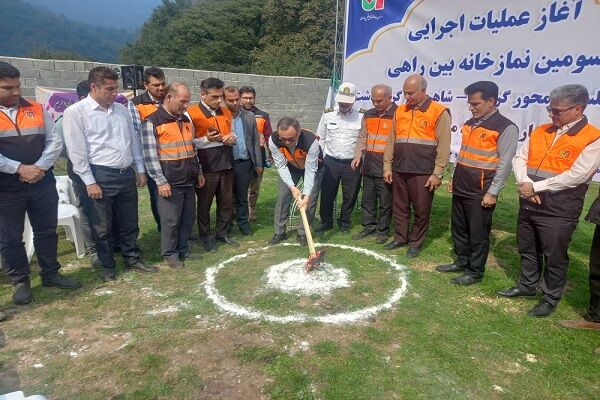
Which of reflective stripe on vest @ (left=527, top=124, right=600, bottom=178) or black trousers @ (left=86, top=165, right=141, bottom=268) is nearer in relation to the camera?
reflective stripe on vest @ (left=527, top=124, right=600, bottom=178)

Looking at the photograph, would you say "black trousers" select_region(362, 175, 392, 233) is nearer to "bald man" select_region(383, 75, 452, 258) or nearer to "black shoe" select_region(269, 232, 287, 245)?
"bald man" select_region(383, 75, 452, 258)

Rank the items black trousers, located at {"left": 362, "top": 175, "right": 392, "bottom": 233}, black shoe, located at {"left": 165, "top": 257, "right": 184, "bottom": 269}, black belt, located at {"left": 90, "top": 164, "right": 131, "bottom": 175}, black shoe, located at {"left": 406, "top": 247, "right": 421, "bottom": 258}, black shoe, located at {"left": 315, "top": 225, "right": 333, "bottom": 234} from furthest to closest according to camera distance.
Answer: black shoe, located at {"left": 315, "top": 225, "right": 333, "bottom": 234}
black trousers, located at {"left": 362, "top": 175, "right": 392, "bottom": 233}
black shoe, located at {"left": 406, "top": 247, "right": 421, "bottom": 258}
black shoe, located at {"left": 165, "top": 257, "right": 184, "bottom": 269}
black belt, located at {"left": 90, "top": 164, "right": 131, "bottom": 175}

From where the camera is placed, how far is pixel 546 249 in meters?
3.83

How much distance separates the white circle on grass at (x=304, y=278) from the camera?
4.25m

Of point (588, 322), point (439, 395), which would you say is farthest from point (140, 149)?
point (588, 322)

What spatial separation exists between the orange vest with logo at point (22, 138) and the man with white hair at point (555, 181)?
169 inches

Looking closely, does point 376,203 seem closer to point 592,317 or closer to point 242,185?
point 242,185

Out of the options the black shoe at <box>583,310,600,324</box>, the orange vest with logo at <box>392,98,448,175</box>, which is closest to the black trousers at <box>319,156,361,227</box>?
the orange vest with logo at <box>392,98,448,175</box>

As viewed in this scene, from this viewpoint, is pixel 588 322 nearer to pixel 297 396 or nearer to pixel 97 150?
pixel 297 396

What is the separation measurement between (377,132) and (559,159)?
7.07ft

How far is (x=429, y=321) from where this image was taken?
3.71 metres

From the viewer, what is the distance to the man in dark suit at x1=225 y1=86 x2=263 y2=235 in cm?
538

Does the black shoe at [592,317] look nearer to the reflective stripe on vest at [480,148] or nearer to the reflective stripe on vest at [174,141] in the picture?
the reflective stripe on vest at [480,148]

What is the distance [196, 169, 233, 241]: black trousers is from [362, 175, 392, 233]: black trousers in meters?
1.78
